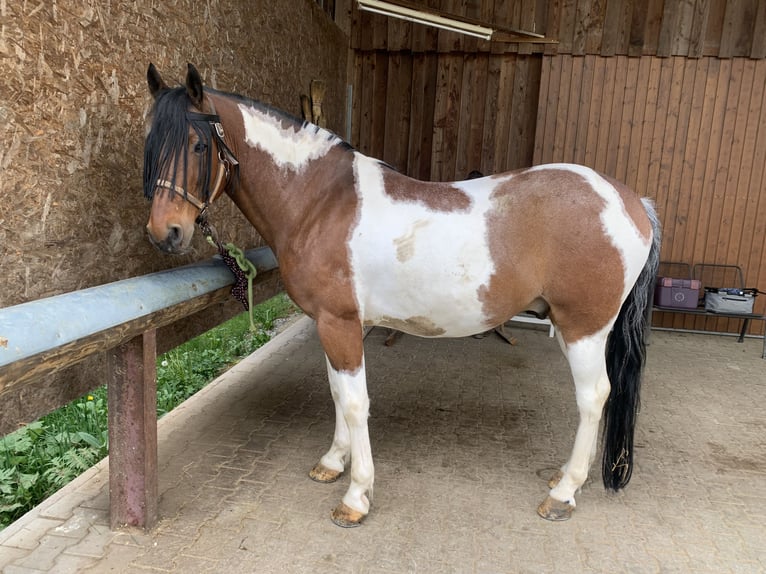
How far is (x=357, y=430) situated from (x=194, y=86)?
1.58 metres

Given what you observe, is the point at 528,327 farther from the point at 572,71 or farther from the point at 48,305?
the point at 48,305

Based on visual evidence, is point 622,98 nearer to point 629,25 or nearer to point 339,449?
point 629,25

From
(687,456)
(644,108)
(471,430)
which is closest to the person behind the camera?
(687,456)

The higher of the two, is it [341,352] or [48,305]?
[48,305]

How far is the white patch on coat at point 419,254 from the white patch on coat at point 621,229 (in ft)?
1.59

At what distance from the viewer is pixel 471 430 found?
3271 mm

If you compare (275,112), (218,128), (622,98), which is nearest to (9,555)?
(218,128)

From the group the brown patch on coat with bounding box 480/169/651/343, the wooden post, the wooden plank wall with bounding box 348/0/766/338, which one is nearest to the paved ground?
the wooden post

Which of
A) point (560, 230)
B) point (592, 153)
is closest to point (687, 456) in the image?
point (560, 230)

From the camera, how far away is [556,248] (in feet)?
7.30

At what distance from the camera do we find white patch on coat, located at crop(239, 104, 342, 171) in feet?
7.25

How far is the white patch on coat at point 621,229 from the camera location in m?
2.22

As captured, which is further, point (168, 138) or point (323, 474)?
point (323, 474)

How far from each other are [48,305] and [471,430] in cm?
248
